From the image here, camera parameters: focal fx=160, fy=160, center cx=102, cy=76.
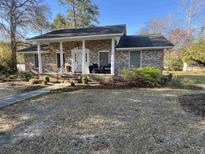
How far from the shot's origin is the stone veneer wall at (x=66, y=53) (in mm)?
14016

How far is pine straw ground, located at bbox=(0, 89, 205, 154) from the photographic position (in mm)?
3264

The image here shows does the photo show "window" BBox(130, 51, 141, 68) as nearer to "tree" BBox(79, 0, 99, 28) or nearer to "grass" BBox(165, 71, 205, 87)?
"grass" BBox(165, 71, 205, 87)

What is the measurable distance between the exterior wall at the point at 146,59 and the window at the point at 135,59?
33 cm

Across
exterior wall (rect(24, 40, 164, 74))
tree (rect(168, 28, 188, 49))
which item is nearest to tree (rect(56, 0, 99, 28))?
exterior wall (rect(24, 40, 164, 74))

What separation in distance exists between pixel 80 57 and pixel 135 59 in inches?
197

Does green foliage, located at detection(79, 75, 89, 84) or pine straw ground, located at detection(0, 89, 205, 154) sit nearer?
pine straw ground, located at detection(0, 89, 205, 154)

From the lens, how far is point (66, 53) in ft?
49.8

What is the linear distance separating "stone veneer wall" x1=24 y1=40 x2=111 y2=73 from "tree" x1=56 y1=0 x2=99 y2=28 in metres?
12.4

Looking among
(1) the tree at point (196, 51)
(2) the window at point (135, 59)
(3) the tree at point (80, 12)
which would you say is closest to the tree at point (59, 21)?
(3) the tree at point (80, 12)

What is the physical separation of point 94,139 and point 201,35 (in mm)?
22466

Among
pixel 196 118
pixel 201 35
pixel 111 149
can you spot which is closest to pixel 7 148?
pixel 111 149

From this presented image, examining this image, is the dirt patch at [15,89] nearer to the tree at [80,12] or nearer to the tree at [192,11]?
the tree at [80,12]

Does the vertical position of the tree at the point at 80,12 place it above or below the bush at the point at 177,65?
above

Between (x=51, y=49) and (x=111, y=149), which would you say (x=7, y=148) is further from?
(x=51, y=49)
